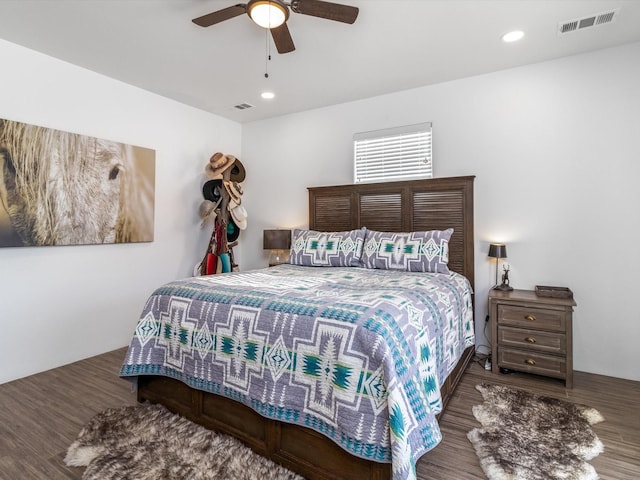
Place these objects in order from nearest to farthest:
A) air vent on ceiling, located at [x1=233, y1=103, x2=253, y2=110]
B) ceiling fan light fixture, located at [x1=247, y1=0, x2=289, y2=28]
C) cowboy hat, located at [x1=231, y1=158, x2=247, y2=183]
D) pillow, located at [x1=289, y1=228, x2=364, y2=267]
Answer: ceiling fan light fixture, located at [x1=247, y1=0, x2=289, y2=28]
pillow, located at [x1=289, y1=228, x2=364, y2=267]
air vent on ceiling, located at [x1=233, y1=103, x2=253, y2=110]
cowboy hat, located at [x1=231, y1=158, x2=247, y2=183]

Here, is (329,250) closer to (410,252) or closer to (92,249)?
(410,252)

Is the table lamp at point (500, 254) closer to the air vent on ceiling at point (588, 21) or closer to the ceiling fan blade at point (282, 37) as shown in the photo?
the air vent on ceiling at point (588, 21)

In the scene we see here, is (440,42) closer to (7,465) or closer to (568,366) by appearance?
(568,366)

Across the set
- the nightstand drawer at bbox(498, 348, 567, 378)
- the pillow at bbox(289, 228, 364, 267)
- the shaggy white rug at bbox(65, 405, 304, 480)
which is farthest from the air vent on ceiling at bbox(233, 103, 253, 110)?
the nightstand drawer at bbox(498, 348, 567, 378)

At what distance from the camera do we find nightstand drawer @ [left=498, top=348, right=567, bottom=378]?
2.67 m

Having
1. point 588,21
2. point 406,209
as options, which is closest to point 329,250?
point 406,209

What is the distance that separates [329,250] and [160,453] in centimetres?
220

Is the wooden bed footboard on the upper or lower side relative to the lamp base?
lower

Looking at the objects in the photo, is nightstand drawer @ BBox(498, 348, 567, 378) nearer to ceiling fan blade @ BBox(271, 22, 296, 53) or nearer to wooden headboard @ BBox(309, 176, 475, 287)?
wooden headboard @ BBox(309, 176, 475, 287)

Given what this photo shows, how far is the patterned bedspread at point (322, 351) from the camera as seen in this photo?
140 cm

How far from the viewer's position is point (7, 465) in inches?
69.7

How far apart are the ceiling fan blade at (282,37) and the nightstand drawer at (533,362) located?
2948mm

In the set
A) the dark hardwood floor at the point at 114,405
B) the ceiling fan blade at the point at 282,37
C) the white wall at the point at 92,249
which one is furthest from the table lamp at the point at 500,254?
the white wall at the point at 92,249

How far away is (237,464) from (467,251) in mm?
2741
